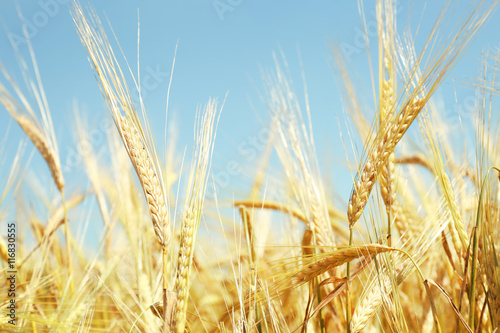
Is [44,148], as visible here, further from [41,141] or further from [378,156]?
[378,156]

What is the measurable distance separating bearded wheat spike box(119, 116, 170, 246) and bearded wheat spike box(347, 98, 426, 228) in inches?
17.7

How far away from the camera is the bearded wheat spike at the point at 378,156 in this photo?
3.41ft

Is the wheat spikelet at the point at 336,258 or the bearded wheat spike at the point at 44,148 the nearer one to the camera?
the wheat spikelet at the point at 336,258

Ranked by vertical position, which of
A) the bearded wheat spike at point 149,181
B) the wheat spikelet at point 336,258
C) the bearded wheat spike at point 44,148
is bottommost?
the wheat spikelet at point 336,258

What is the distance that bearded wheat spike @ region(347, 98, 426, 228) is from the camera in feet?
3.41

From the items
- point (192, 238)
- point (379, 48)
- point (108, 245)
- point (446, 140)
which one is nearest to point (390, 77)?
point (379, 48)

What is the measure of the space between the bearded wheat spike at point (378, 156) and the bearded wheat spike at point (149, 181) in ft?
1.47

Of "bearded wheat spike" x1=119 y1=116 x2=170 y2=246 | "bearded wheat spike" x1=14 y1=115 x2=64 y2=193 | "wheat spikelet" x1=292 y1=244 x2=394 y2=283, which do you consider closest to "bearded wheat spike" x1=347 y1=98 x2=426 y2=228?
"wheat spikelet" x1=292 y1=244 x2=394 y2=283

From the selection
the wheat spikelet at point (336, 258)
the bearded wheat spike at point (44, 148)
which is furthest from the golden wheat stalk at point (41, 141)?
the wheat spikelet at point (336, 258)

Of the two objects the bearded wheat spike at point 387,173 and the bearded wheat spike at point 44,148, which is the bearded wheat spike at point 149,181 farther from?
the bearded wheat spike at point 44,148

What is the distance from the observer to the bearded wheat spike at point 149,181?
92 cm

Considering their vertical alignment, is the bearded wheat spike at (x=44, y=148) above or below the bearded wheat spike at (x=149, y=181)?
above

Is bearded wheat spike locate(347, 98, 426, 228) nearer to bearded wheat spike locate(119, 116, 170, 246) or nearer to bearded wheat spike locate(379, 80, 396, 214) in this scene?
bearded wheat spike locate(379, 80, 396, 214)

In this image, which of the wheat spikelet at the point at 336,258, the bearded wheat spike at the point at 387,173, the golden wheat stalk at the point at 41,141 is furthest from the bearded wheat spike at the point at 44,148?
the bearded wheat spike at the point at 387,173
